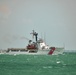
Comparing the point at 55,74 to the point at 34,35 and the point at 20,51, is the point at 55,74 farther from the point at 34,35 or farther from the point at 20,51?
the point at 34,35

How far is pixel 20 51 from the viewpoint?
178 metres

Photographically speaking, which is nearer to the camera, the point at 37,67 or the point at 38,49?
the point at 37,67

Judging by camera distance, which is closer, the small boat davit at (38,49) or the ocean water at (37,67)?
the ocean water at (37,67)

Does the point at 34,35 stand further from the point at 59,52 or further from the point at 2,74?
the point at 2,74

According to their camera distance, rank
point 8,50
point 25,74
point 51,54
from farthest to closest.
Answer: point 8,50, point 51,54, point 25,74

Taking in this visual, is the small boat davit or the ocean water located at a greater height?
the small boat davit

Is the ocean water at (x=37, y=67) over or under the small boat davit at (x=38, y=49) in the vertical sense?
under

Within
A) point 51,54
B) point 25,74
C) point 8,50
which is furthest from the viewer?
point 8,50

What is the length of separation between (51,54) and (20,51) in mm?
13521

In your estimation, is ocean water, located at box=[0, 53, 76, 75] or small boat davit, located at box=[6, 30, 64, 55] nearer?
ocean water, located at box=[0, 53, 76, 75]

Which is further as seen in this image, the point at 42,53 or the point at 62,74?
the point at 42,53

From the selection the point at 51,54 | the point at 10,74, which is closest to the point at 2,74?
the point at 10,74

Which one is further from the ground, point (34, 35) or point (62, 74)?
point (34, 35)

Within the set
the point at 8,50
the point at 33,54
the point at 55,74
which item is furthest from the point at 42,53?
the point at 55,74
